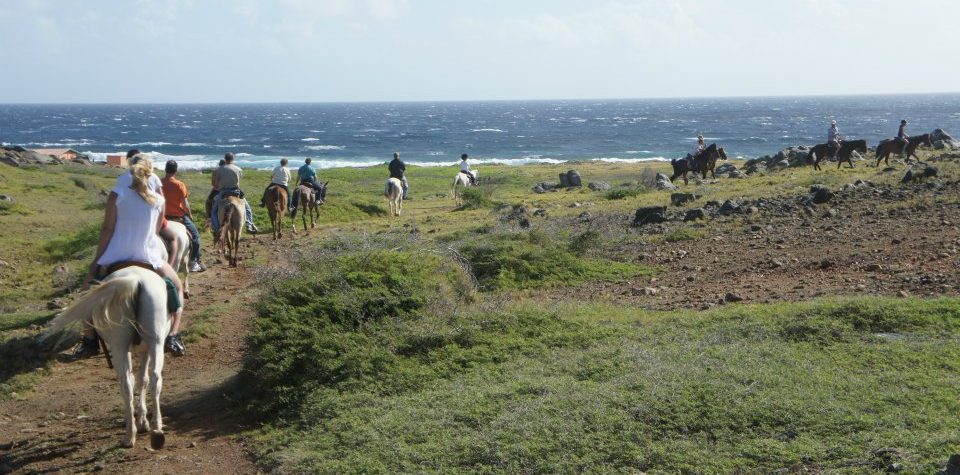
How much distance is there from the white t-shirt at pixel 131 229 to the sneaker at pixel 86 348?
3012 millimetres

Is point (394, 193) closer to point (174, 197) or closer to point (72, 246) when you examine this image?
point (72, 246)

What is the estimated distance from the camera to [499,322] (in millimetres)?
8930

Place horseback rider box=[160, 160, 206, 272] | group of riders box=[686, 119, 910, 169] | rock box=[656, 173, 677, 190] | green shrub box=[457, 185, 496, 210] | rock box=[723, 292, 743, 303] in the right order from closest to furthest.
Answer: rock box=[723, 292, 743, 303]
horseback rider box=[160, 160, 206, 272]
green shrub box=[457, 185, 496, 210]
rock box=[656, 173, 677, 190]
group of riders box=[686, 119, 910, 169]

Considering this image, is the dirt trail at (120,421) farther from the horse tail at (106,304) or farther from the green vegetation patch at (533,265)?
the green vegetation patch at (533,265)

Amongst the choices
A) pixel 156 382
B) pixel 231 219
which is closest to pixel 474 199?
pixel 231 219

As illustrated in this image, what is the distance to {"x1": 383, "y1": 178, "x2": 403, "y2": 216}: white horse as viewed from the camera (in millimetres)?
25359

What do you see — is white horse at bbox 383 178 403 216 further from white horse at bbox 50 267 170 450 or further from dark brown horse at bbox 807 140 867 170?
white horse at bbox 50 267 170 450

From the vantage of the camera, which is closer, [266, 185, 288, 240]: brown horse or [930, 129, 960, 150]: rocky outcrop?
[266, 185, 288, 240]: brown horse

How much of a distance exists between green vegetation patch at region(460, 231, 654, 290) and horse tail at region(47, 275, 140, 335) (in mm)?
6214

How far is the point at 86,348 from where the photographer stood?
9.78 metres

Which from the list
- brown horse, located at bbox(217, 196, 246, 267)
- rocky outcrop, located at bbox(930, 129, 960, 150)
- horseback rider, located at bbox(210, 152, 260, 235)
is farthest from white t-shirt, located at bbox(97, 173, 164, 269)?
rocky outcrop, located at bbox(930, 129, 960, 150)

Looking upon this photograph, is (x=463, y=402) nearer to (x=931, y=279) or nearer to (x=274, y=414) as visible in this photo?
(x=274, y=414)

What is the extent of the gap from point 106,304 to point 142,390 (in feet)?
Result: 2.92

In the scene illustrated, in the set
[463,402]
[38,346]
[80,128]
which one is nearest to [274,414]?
[463,402]
